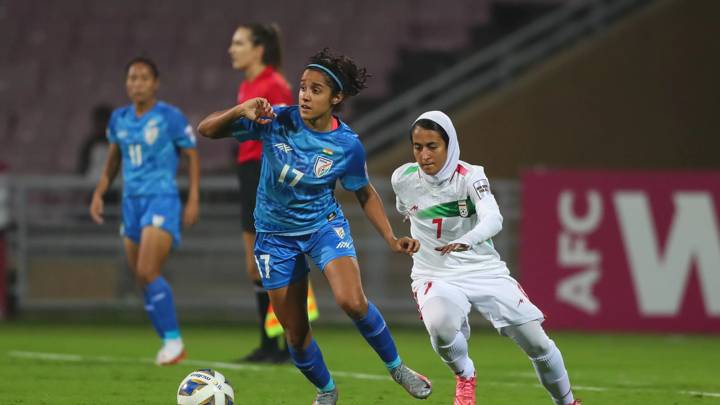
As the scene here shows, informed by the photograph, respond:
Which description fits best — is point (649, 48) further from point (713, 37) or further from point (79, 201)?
point (79, 201)

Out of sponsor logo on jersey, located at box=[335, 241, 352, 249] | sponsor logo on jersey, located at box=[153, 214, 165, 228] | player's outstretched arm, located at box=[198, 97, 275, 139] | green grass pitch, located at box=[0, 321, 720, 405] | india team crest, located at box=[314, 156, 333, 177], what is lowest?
green grass pitch, located at box=[0, 321, 720, 405]

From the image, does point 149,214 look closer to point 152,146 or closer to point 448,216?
point 152,146

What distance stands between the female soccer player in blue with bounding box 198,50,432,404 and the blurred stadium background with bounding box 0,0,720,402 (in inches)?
266

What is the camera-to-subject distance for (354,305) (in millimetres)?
6527

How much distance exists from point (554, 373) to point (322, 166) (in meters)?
1.51

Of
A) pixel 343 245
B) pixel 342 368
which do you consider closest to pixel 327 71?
pixel 343 245

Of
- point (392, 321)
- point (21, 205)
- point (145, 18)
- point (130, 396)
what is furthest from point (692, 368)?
point (145, 18)

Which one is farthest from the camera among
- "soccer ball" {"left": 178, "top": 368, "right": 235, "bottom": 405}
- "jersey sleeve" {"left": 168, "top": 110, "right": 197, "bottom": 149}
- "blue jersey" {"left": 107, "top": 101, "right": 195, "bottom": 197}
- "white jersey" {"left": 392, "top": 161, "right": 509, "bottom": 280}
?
"jersey sleeve" {"left": 168, "top": 110, "right": 197, "bottom": 149}

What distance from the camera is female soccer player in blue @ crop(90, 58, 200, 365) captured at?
936 cm

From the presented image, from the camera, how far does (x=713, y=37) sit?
16672 mm

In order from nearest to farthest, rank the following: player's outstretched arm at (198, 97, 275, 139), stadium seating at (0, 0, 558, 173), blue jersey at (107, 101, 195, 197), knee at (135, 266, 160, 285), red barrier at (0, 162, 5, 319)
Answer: player's outstretched arm at (198, 97, 275, 139), knee at (135, 266, 160, 285), blue jersey at (107, 101, 195, 197), red barrier at (0, 162, 5, 319), stadium seating at (0, 0, 558, 173)

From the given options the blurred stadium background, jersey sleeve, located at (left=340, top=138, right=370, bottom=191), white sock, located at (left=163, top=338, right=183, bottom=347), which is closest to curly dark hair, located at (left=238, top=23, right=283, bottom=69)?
white sock, located at (left=163, top=338, right=183, bottom=347)

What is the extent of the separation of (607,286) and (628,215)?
73cm

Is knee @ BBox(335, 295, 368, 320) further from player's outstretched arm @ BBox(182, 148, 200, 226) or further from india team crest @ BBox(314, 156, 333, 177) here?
player's outstretched arm @ BBox(182, 148, 200, 226)
